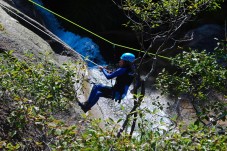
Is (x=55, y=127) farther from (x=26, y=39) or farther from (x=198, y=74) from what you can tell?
(x=26, y=39)

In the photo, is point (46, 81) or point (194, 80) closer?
point (46, 81)

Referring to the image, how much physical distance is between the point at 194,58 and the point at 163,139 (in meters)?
2.32

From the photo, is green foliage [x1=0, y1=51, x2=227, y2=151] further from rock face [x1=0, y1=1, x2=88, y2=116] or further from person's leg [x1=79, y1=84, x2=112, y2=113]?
A: person's leg [x1=79, y1=84, x2=112, y2=113]

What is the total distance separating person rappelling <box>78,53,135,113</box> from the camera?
700 centimetres

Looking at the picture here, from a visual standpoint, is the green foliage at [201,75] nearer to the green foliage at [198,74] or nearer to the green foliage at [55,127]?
the green foliage at [198,74]

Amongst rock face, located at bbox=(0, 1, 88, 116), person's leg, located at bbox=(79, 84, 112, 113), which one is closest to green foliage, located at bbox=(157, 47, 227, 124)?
rock face, located at bbox=(0, 1, 88, 116)

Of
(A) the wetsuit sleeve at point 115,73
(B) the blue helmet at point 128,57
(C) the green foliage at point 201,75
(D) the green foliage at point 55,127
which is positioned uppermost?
(B) the blue helmet at point 128,57

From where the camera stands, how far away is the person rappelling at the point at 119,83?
700 cm

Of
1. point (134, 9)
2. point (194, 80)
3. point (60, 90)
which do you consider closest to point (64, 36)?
point (134, 9)

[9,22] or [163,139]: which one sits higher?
[9,22]

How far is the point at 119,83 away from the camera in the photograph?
7.16 m

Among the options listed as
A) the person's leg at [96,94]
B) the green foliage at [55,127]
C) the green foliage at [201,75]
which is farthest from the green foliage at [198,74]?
the person's leg at [96,94]

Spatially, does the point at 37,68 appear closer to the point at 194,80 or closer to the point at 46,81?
the point at 46,81

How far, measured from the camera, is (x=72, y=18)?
14.5 meters
